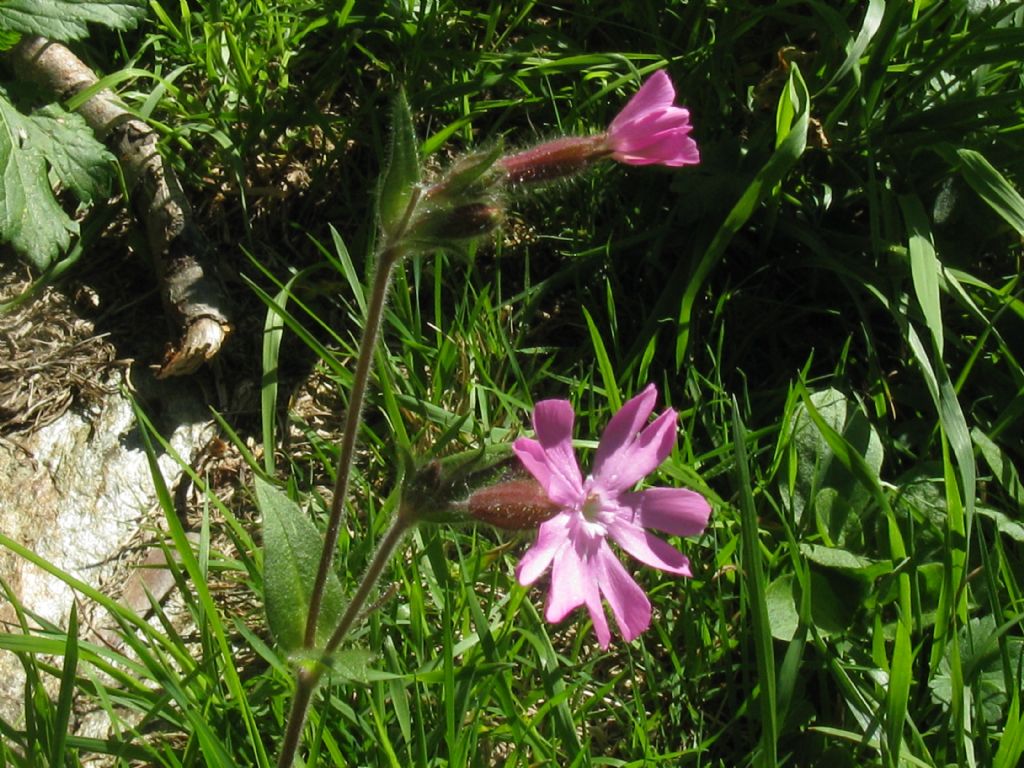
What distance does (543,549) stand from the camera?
1.25 m

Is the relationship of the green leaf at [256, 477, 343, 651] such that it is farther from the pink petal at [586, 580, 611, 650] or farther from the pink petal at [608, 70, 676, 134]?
the pink petal at [608, 70, 676, 134]

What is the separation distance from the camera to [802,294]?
2217 mm

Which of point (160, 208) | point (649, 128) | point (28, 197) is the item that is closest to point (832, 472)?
point (649, 128)

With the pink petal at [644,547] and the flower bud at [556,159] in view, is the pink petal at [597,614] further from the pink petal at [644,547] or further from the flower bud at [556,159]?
the flower bud at [556,159]

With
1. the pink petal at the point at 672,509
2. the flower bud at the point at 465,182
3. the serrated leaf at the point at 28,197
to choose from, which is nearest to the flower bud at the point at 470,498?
the pink petal at the point at 672,509

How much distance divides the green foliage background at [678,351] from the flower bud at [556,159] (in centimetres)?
41

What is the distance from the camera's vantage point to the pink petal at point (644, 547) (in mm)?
1296

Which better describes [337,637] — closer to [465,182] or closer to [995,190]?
[465,182]

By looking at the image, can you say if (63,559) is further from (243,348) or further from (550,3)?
(550,3)

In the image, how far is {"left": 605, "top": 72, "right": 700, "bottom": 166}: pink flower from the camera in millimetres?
1398

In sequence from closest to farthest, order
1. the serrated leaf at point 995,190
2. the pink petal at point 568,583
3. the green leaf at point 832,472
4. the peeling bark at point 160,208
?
1. the pink petal at point 568,583
2. the green leaf at point 832,472
3. the serrated leaf at point 995,190
4. the peeling bark at point 160,208

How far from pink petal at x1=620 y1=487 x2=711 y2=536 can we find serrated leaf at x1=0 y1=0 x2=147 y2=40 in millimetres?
1372

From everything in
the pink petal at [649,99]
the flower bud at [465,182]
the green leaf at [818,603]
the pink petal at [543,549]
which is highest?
the pink petal at [649,99]

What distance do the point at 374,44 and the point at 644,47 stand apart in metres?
0.63
